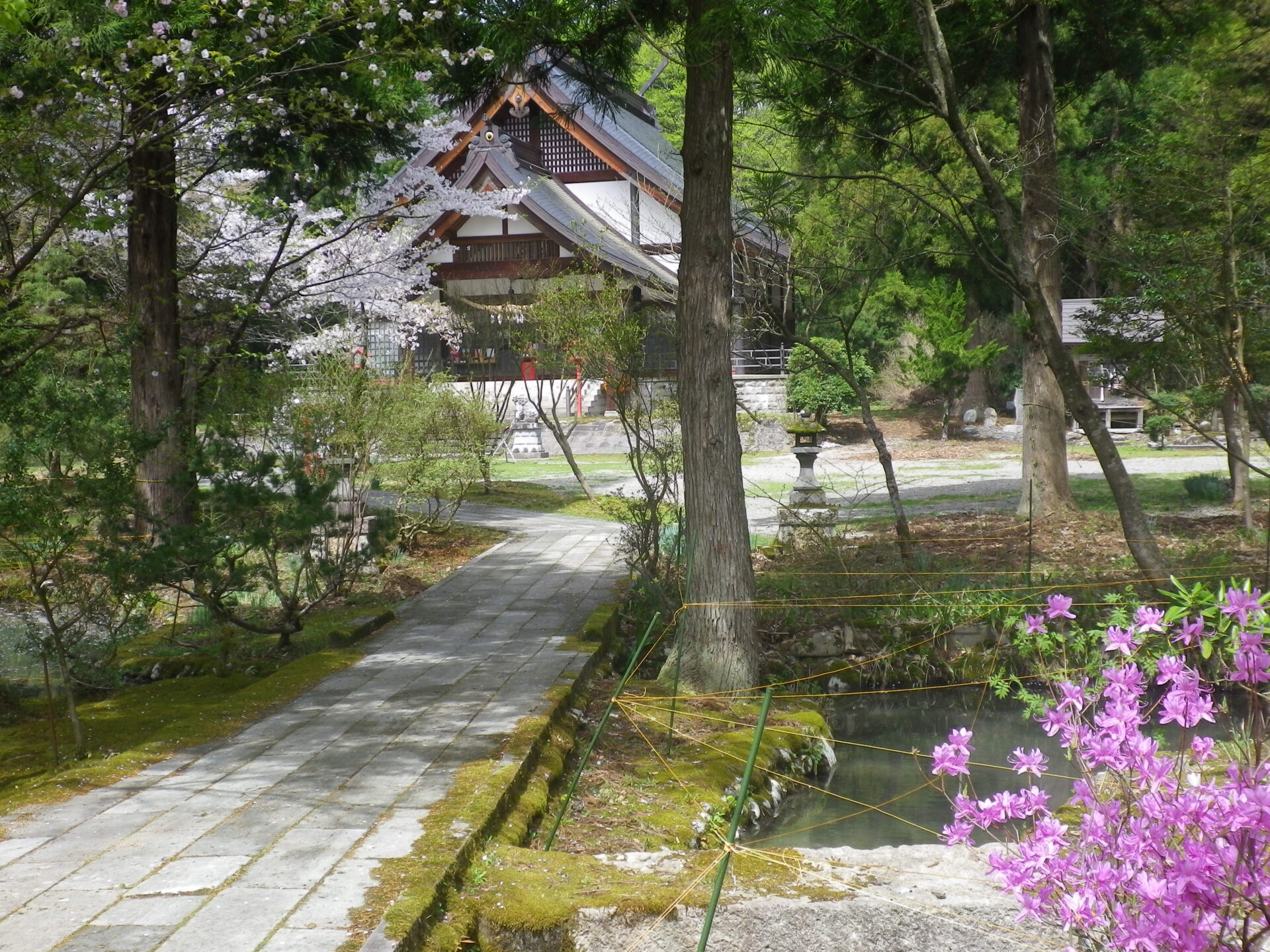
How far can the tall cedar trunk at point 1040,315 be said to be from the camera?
23.5ft

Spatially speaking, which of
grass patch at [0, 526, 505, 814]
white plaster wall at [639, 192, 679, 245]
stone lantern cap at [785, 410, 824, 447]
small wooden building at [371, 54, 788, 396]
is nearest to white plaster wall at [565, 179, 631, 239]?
small wooden building at [371, 54, 788, 396]

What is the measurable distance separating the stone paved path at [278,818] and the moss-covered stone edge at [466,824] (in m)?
0.07

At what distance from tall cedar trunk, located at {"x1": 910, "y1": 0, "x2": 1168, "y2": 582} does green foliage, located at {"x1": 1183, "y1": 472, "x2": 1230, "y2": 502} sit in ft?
23.6

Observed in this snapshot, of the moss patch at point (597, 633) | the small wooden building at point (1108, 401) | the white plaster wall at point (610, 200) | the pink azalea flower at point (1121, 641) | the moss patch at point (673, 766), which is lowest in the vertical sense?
the moss patch at point (673, 766)

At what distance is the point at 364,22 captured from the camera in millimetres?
7238

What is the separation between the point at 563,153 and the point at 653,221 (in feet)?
12.1

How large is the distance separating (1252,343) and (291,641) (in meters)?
9.41

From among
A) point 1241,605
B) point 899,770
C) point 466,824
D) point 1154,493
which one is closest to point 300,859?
point 466,824

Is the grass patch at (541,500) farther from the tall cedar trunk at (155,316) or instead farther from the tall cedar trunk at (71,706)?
the tall cedar trunk at (71,706)

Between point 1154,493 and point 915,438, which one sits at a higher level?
point 915,438

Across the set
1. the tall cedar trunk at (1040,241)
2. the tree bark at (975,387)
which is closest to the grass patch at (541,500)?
the tall cedar trunk at (1040,241)

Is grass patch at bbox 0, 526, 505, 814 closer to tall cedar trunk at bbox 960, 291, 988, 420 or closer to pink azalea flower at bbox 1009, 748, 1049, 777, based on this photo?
pink azalea flower at bbox 1009, 748, 1049, 777

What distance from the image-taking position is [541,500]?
15.8 m

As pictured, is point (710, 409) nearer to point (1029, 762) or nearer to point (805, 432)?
point (1029, 762)
